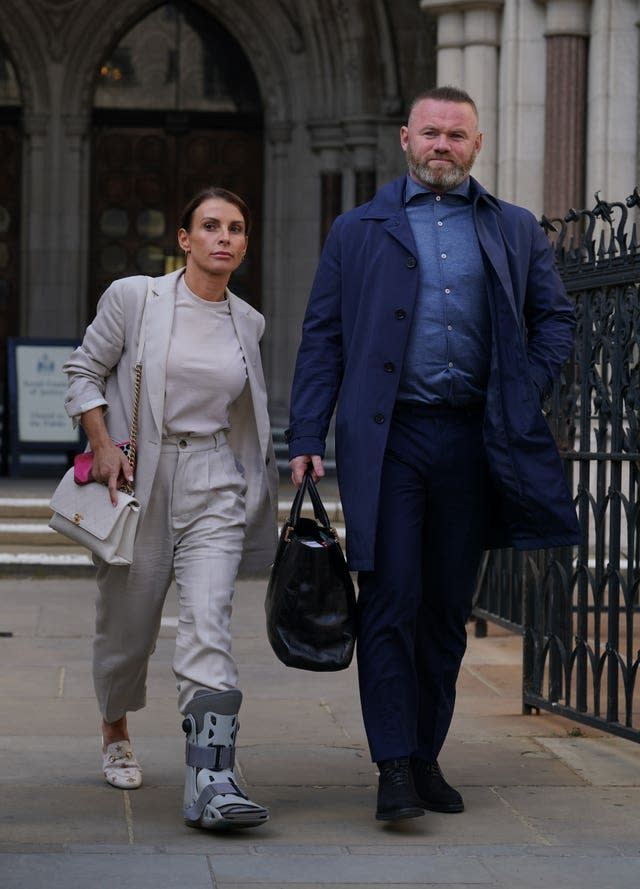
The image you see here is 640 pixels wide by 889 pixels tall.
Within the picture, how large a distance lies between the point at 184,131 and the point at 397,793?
1371cm

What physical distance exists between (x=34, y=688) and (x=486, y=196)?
306cm

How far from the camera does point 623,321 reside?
564 centimetres

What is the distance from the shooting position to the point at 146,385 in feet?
15.7

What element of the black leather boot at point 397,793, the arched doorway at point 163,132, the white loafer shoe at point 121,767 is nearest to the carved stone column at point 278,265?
the arched doorway at point 163,132

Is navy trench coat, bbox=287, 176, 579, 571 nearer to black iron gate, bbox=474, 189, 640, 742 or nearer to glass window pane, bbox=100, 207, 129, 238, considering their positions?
black iron gate, bbox=474, 189, 640, 742

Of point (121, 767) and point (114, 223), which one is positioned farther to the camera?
point (114, 223)

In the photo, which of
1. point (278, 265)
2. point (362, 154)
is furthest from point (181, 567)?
point (278, 265)

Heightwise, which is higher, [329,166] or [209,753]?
[329,166]

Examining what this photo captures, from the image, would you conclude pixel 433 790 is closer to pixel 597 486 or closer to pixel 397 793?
pixel 397 793

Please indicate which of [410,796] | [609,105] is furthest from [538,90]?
[410,796]

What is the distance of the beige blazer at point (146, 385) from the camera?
4.81 meters

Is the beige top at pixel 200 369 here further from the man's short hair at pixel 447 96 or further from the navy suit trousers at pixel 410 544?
the man's short hair at pixel 447 96

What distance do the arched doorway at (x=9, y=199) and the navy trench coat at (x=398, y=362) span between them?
13.0m

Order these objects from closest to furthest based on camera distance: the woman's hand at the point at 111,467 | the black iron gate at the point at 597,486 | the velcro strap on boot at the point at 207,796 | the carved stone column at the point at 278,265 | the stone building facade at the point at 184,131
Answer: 1. the velcro strap on boot at the point at 207,796
2. the woman's hand at the point at 111,467
3. the black iron gate at the point at 597,486
4. the stone building facade at the point at 184,131
5. the carved stone column at the point at 278,265
